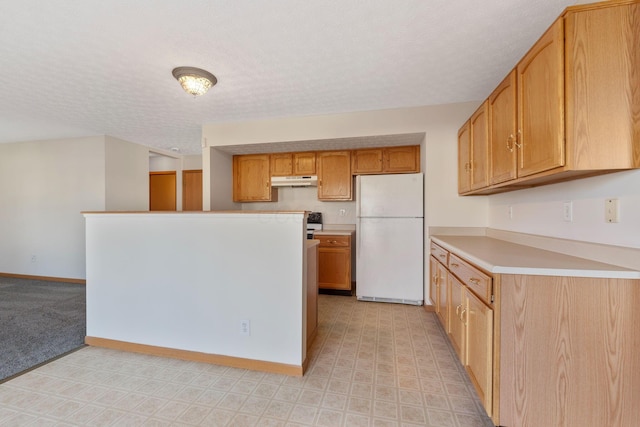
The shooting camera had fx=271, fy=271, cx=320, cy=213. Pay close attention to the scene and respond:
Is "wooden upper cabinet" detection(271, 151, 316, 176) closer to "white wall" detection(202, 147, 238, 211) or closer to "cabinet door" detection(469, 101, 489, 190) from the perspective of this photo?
"white wall" detection(202, 147, 238, 211)

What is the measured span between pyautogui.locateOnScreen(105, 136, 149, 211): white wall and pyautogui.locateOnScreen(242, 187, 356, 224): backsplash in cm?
184

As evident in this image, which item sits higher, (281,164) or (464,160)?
(281,164)

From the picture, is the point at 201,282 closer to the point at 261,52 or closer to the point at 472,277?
the point at 261,52

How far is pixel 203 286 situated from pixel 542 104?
7.98ft

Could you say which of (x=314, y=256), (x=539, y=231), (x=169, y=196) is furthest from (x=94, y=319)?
(x=169, y=196)

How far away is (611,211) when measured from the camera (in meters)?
1.35

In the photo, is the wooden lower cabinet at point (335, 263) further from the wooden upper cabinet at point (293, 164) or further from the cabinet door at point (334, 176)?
the wooden upper cabinet at point (293, 164)

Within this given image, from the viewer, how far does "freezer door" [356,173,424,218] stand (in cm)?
318

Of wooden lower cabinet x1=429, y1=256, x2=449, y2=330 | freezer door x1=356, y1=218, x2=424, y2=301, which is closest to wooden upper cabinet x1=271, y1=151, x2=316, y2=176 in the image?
freezer door x1=356, y1=218, x2=424, y2=301

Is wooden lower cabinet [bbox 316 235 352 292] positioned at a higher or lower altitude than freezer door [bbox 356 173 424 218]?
lower

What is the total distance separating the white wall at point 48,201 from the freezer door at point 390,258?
12.9 feet

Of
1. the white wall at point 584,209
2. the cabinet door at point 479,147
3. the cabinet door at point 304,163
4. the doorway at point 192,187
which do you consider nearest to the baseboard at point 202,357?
the white wall at point 584,209

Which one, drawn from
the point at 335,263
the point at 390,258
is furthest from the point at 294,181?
the point at 390,258

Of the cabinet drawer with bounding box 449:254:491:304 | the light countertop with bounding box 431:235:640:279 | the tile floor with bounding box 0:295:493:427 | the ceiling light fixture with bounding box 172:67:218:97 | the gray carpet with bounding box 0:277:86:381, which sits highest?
the ceiling light fixture with bounding box 172:67:218:97
